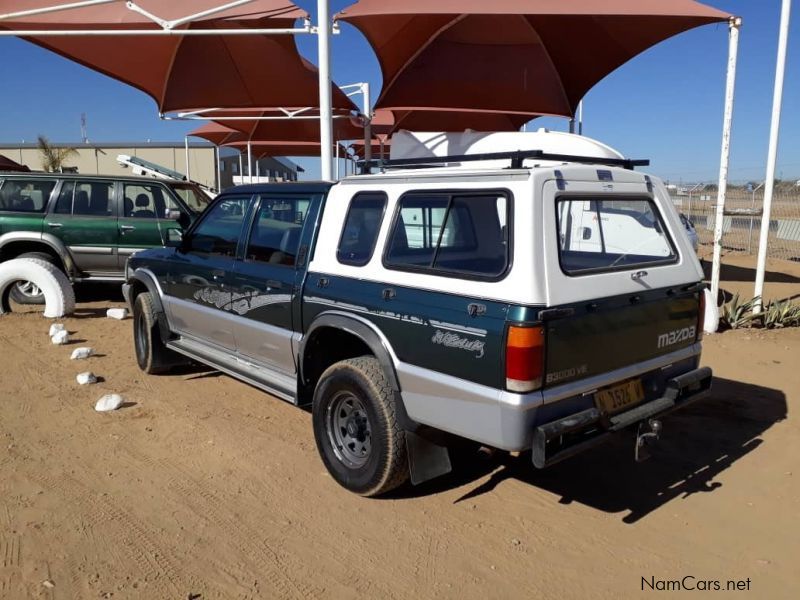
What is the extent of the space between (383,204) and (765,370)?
15.6 feet

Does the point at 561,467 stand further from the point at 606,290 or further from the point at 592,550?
the point at 606,290

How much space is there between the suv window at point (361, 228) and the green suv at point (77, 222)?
5541mm

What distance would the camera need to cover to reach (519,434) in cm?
283

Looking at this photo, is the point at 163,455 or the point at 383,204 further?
the point at 163,455

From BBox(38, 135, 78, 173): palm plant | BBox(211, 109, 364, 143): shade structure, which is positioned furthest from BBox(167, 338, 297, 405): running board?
BBox(38, 135, 78, 173): palm plant

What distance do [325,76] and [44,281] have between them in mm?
4430

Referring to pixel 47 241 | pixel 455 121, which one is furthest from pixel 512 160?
pixel 455 121

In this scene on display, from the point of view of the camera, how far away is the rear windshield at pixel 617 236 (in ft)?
12.3

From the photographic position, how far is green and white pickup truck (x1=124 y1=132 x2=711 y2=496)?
2.87 m

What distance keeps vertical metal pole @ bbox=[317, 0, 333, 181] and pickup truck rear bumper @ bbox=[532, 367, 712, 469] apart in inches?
201

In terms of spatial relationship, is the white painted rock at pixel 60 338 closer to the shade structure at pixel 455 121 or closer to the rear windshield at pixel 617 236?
the rear windshield at pixel 617 236

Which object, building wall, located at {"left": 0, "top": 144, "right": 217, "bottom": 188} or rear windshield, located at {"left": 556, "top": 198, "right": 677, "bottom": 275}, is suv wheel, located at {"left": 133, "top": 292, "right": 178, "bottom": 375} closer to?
rear windshield, located at {"left": 556, "top": 198, "right": 677, "bottom": 275}

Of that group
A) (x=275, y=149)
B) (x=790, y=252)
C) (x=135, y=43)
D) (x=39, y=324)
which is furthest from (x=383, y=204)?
(x=275, y=149)

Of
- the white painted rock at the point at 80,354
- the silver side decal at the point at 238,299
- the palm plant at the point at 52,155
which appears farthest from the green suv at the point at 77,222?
the palm plant at the point at 52,155
